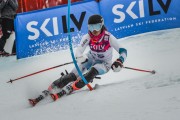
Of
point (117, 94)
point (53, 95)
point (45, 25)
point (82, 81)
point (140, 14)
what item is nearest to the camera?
point (117, 94)

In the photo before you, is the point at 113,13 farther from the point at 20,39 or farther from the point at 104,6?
the point at 20,39

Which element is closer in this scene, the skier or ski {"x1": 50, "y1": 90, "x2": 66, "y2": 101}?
ski {"x1": 50, "y1": 90, "x2": 66, "y2": 101}

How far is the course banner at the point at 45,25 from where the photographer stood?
837 cm

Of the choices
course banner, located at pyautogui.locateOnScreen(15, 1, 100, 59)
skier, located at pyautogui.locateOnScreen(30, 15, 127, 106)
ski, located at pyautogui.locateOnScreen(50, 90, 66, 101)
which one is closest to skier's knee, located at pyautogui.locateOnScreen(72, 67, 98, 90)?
skier, located at pyautogui.locateOnScreen(30, 15, 127, 106)

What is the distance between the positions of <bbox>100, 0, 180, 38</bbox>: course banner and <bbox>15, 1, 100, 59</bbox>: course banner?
1.42 feet

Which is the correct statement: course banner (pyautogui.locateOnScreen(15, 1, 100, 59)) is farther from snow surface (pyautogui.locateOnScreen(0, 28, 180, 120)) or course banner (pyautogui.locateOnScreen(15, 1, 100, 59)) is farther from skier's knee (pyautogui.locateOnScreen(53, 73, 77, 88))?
skier's knee (pyautogui.locateOnScreen(53, 73, 77, 88))

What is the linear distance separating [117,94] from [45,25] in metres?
4.85

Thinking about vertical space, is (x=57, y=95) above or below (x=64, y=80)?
below

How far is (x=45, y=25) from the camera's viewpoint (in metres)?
8.38

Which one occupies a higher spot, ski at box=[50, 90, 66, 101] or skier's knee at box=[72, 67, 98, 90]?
skier's knee at box=[72, 67, 98, 90]

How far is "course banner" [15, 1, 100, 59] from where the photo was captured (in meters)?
8.37

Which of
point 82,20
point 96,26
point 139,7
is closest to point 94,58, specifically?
point 96,26

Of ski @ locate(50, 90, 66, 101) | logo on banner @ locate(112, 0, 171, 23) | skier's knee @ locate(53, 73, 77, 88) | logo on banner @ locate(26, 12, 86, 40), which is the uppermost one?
logo on banner @ locate(112, 0, 171, 23)

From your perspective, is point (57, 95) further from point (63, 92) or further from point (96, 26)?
point (96, 26)
